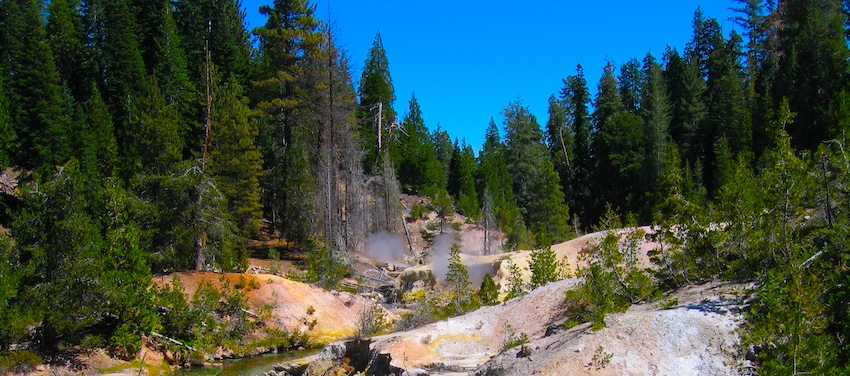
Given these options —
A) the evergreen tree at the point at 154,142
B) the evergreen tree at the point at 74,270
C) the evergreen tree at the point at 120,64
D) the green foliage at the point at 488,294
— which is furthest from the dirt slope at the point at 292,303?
the evergreen tree at the point at 120,64

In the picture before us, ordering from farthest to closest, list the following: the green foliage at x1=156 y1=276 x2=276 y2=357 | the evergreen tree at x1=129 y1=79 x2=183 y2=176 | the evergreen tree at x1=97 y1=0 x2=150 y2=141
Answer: the evergreen tree at x1=97 y1=0 x2=150 y2=141
the evergreen tree at x1=129 y1=79 x2=183 y2=176
the green foliage at x1=156 y1=276 x2=276 y2=357

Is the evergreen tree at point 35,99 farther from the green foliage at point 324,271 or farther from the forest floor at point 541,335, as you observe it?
the forest floor at point 541,335

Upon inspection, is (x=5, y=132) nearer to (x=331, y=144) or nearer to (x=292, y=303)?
(x=331, y=144)

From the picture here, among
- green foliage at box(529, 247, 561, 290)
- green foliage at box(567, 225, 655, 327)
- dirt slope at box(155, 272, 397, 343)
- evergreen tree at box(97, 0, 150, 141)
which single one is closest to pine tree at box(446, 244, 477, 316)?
green foliage at box(529, 247, 561, 290)

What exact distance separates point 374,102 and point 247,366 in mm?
42693

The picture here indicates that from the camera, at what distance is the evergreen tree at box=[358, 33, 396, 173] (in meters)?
57.6

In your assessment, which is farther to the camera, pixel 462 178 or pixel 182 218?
pixel 462 178

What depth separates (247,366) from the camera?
2145cm

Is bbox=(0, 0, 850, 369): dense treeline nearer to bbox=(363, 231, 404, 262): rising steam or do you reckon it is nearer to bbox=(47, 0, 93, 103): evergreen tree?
bbox=(47, 0, 93, 103): evergreen tree

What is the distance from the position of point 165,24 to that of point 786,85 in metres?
45.1

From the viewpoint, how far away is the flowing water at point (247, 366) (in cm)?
2006

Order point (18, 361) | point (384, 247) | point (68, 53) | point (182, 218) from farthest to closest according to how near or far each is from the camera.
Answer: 1. point (68, 53)
2. point (384, 247)
3. point (182, 218)
4. point (18, 361)

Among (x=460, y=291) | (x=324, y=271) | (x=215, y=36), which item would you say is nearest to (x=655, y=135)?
Result: (x=324, y=271)

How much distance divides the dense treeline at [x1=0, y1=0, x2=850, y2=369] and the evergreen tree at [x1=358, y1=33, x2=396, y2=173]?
1.07ft
